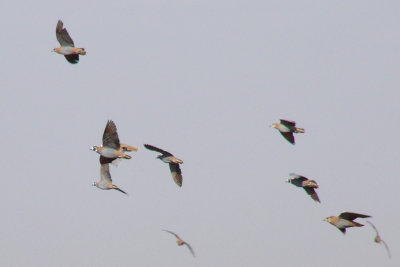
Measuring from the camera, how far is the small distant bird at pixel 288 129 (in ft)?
223

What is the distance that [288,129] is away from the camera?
68750 mm

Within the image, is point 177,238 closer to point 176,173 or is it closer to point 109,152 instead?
point 176,173

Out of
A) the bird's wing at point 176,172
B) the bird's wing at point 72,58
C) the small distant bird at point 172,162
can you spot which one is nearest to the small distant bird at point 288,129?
the small distant bird at point 172,162

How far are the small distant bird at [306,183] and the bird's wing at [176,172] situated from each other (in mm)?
10833

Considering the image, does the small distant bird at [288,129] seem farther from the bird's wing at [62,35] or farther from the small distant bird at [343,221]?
the bird's wing at [62,35]

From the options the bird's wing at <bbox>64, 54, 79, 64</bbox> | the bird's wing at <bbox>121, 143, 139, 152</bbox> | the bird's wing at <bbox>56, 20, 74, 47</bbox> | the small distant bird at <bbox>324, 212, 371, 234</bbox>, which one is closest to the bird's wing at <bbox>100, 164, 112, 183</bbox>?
the bird's wing at <bbox>121, 143, 139, 152</bbox>

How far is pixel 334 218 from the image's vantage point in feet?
212

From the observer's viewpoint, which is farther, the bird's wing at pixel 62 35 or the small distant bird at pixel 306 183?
the bird's wing at pixel 62 35

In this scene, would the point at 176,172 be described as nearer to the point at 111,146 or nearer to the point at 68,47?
the point at 111,146

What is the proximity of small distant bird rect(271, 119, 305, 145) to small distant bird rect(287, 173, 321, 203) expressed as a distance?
12.5 ft

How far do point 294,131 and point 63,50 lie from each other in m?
18.2

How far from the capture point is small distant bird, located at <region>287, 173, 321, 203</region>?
66250 millimetres

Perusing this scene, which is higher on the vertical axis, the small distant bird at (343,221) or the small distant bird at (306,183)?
the small distant bird at (306,183)

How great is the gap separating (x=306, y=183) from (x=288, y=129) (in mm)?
4652
